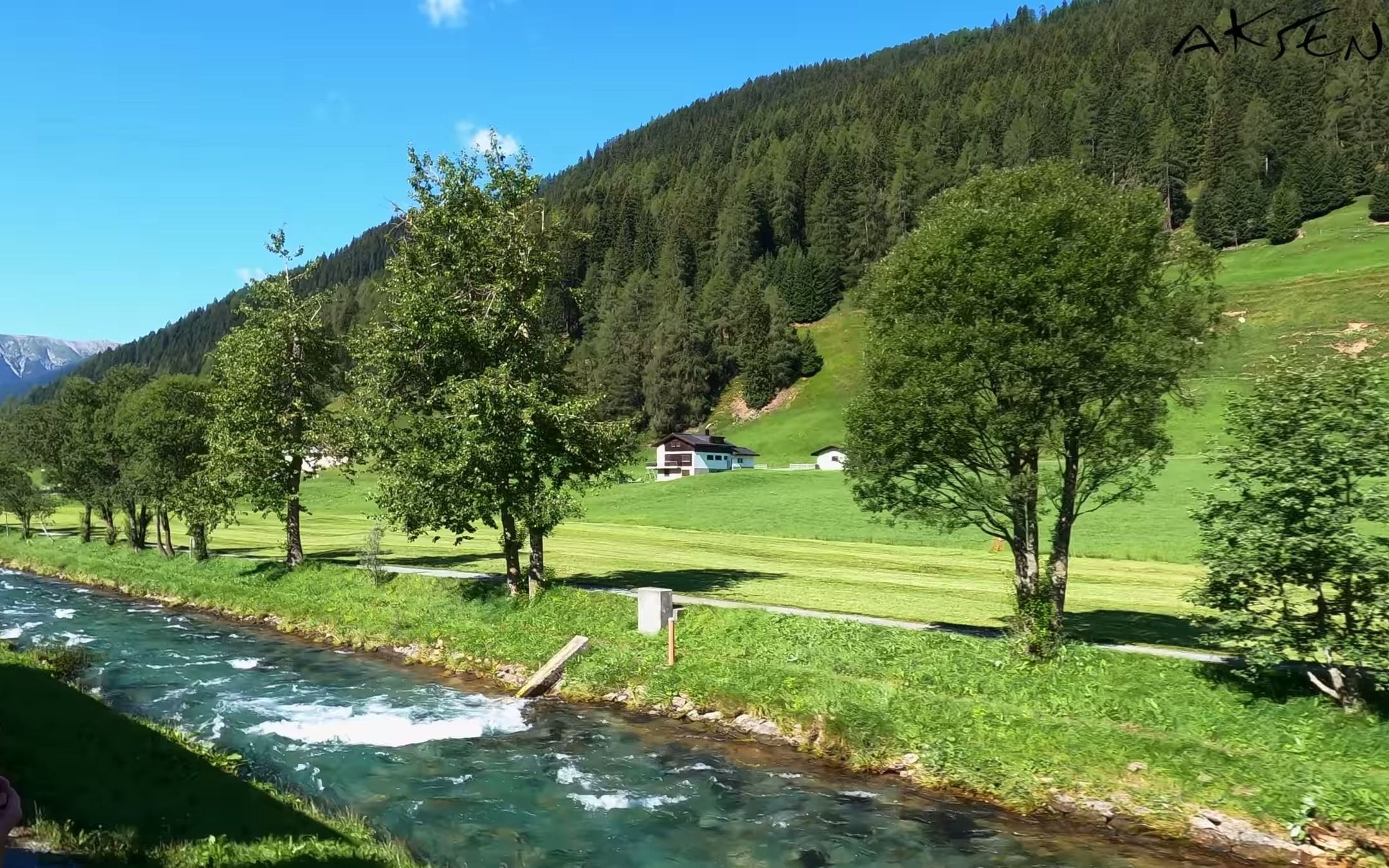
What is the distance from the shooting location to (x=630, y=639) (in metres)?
26.6

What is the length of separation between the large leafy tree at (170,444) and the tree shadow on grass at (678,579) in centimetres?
2288

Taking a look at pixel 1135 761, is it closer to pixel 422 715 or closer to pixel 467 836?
pixel 467 836

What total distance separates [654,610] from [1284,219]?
553 feet

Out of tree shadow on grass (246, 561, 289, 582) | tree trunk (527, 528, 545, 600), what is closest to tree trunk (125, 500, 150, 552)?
tree shadow on grass (246, 561, 289, 582)

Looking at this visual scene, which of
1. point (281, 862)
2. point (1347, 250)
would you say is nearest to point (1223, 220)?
point (1347, 250)

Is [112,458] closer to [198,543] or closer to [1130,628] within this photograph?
[198,543]

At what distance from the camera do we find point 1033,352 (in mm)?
20234

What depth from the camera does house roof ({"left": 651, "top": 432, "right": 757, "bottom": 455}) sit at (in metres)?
120

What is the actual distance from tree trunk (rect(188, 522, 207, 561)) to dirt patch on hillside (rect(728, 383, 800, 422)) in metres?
108

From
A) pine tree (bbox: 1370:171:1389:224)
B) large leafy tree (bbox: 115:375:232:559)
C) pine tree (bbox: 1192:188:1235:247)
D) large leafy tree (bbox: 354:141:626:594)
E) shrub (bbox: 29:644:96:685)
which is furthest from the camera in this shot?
pine tree (bbox: 1192:188:1235:247)

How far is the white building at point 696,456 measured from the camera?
119938mm

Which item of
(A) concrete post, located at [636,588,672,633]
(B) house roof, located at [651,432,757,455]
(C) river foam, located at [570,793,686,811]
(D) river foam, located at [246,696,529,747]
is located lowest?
(C) river foam, located at [570,793,686,811]

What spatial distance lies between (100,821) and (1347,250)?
168067mm

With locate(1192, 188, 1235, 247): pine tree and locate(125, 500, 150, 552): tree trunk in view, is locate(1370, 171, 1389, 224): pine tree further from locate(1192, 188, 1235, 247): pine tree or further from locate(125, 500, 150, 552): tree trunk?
locate(125, 500, 150, 552): tree trunk
